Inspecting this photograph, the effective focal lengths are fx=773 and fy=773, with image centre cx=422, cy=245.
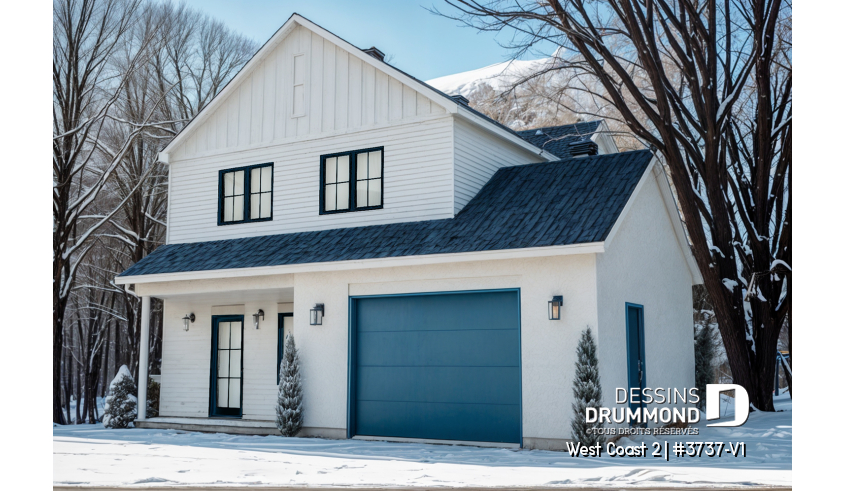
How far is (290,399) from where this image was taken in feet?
37.6

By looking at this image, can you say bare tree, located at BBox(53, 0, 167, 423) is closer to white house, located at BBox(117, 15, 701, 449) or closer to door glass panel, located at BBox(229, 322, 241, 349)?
white house, located at BBox(117, 15, 701, 449)

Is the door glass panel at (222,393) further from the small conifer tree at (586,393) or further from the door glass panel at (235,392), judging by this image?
the small conifer tree at (586,393)

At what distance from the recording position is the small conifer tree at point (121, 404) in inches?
535

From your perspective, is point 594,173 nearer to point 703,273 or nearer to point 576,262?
point 576,262

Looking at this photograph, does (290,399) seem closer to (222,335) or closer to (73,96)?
(222,335)

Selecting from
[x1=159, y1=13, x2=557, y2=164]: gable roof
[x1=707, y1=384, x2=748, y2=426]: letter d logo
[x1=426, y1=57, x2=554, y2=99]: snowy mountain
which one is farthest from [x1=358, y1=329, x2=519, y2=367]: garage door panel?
[x1=426, y1=57, x2=554, y2=99]: snowy mountain

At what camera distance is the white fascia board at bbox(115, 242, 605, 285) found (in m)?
9.59

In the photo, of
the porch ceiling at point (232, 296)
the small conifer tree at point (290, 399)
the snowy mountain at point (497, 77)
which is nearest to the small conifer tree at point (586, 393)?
the small conifer tree at point (290, 399)

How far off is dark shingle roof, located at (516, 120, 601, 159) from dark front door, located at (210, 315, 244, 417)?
7.28 metres

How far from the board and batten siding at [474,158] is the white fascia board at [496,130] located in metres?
0.13

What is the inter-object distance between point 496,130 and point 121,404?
8.13m

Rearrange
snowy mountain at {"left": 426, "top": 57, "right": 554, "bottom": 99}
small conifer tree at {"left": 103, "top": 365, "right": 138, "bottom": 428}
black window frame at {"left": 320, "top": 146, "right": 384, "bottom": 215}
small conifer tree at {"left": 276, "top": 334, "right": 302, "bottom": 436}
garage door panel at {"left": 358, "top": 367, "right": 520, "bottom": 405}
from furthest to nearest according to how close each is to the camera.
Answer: snowy mountain at {"left": 426, "top": 57, "right": 554, "bottom": 99} → small conifer tree at {"left": 103, "top": 365, "right": 138, "bottom": 428} → black window frame at {"left": 320, "top": 146, "right": 384, "bottom": 215} → small conifer tree at {"left": 276, "top": 334, "right": 302, "bottom": 436} → garage door panel at {"left": 358, "top": 367, "right": 520, "bottom": 405}

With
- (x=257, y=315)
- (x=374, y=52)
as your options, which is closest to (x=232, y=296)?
(x=257, y=315)

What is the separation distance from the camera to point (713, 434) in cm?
1123
